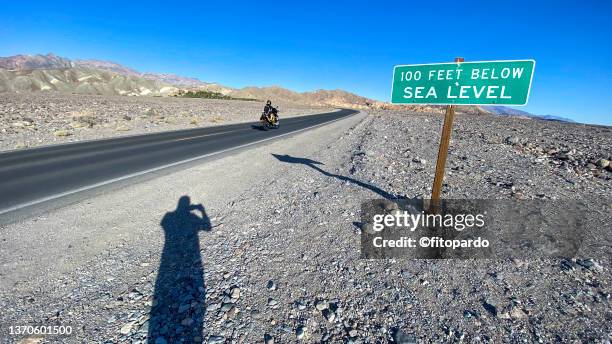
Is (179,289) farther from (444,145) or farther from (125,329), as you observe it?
(444,145)

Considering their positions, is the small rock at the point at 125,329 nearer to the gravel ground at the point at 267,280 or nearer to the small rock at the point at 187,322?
the gravel ground at the point at 267,280

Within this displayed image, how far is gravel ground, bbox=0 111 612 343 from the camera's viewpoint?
2.64m

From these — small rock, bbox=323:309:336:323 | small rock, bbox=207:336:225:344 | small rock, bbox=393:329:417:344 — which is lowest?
small rock, bbox=207:336:225:344

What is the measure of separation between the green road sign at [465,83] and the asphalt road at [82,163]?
7.33m

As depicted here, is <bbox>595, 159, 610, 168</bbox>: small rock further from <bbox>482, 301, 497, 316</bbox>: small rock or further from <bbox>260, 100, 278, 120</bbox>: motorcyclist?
<bbox>260, 100, 278, 120</bbox>: motorcyclist

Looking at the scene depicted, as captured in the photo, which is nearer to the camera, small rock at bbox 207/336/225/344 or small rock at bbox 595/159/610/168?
small rock at bbox 207/336/225/344

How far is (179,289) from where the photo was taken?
10.5ft

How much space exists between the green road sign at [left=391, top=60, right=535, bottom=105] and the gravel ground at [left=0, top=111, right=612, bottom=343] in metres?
2.24

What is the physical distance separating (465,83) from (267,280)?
3.82 meters

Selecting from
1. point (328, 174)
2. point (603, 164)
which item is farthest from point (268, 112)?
point (603, 164)

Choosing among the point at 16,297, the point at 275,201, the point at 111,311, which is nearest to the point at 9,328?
the point at 16,297

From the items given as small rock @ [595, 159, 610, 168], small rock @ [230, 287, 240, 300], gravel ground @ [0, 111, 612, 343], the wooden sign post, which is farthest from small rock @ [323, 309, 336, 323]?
small rock @ [595, 159, 610, 168]

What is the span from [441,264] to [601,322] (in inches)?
58.1

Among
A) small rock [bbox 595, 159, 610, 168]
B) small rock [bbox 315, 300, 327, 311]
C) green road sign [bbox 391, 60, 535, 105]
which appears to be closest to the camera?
small rock [bbox 315, 300, 327, 311]
